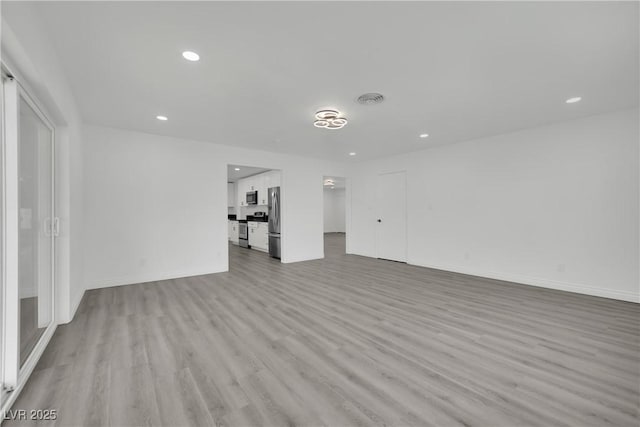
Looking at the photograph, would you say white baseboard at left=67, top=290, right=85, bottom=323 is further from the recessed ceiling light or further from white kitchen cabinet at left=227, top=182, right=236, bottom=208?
white kitchen cabinet at left=227, top=182, right=236, bottom=208

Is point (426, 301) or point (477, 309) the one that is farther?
point (426, 301)

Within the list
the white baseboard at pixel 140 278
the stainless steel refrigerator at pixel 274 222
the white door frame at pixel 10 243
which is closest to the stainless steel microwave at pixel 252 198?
the stainless steel refrigerator at pixel 274 222

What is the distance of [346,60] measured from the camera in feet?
7.73

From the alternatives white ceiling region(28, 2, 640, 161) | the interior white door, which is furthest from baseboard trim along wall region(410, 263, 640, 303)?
white ceiling region(28, 2, 640, 161)

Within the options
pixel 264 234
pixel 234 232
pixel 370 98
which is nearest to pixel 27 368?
pixel 370 98

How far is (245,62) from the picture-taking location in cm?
239

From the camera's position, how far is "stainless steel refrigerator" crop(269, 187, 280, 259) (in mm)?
6473

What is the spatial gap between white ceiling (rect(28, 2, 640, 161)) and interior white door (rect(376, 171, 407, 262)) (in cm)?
253

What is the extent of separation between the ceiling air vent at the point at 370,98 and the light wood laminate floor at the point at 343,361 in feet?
8.15

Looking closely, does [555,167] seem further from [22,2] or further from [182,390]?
[22,2]

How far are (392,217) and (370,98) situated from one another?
3.90m

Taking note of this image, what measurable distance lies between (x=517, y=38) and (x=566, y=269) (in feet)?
12.0

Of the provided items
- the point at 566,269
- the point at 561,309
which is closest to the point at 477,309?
the point at 561,309

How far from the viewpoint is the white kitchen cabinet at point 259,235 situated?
7562mm
